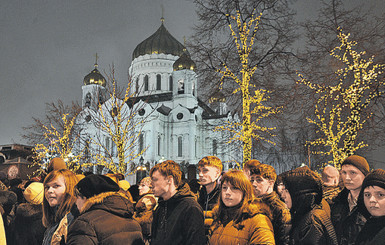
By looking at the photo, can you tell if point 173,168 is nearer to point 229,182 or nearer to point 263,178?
point 229,182

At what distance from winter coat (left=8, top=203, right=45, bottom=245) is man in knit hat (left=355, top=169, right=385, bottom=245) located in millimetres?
3610

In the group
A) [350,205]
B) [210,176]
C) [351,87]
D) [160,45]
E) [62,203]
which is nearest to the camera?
[62,203]

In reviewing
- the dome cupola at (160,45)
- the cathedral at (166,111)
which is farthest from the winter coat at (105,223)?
the dome cupola at (160,45)

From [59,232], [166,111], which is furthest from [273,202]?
[166,111]

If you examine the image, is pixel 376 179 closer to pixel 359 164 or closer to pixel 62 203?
pixel 359 164

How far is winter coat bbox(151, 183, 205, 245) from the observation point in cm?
330

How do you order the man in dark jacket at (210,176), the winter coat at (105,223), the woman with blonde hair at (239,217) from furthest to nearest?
the man in dark jacket at (210,176) < the woman with blonde hair at (239,217) < the winter coat at (105,223)

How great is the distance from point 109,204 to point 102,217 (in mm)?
127

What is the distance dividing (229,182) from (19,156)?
731 inches

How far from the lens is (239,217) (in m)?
3.15

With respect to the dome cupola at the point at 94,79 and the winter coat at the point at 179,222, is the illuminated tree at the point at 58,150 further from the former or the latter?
the dome cupola at the point at 94,79

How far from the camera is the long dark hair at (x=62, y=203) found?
346cm

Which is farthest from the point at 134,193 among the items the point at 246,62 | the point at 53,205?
the point at 246,62

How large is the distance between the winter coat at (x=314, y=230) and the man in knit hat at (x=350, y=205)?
→ 369 millimetres
